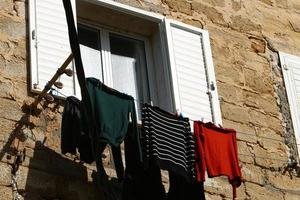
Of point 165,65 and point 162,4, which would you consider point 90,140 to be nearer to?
point 165,65

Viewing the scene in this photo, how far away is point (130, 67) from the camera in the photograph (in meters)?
8.07

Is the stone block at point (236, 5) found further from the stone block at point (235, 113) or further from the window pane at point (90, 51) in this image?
the window pane at point (90, 51)

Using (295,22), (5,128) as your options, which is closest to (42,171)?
(5,128)

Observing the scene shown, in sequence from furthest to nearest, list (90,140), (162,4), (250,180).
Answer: (162,4) → (250,180) → (90,140)

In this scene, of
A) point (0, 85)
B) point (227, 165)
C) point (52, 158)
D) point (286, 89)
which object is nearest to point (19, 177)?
point (52, 158)

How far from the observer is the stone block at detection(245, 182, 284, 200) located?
7.66 meters

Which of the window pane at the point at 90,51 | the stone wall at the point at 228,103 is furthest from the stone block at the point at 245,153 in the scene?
the window pane at the point at 90,51

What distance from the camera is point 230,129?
737 centimetres

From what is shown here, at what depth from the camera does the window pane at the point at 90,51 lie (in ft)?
25.6

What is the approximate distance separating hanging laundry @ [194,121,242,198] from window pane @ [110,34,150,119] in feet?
2.71

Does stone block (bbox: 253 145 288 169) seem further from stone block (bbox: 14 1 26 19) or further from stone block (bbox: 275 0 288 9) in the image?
stone block (bbox: 14 1 26 19)

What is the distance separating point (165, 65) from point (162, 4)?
2.12ft

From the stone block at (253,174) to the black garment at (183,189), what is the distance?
97cm

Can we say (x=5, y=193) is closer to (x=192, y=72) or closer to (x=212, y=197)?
(x=212, y=197)
